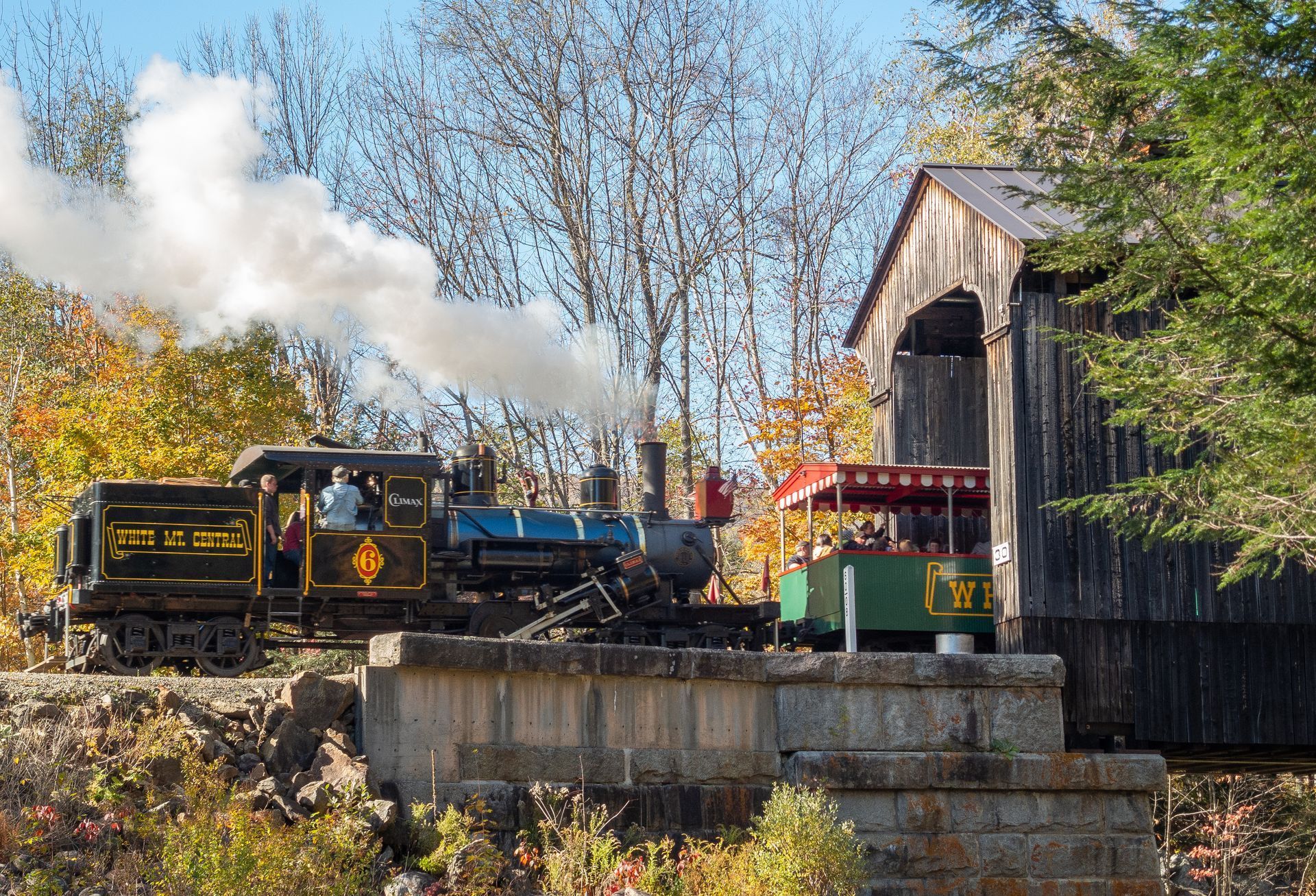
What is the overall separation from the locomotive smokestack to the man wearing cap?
12.8 feet

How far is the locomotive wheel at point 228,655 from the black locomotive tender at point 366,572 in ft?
0.05

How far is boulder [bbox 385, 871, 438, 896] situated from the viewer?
8422 millimetres

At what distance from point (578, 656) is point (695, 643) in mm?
6274

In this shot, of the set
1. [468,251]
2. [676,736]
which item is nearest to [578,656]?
[676,736]

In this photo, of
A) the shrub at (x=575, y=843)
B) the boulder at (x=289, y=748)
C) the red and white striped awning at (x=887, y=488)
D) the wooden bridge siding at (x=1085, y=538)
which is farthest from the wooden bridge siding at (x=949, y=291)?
the boulder at (x=289, y=748)

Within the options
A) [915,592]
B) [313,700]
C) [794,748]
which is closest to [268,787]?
[313,700]

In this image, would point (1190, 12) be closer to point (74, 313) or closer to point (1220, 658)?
point (1220, 658)

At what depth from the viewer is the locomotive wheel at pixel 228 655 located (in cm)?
1451

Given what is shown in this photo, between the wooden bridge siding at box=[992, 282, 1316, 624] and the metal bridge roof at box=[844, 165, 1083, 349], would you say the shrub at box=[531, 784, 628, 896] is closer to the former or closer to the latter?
the wooden bridge siding at box=[992, 282, 1316, 624]

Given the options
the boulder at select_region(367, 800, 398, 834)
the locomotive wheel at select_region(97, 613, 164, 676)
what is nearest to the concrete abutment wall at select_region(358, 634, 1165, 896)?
the boulder at select_region(367, 800, 398, 834)

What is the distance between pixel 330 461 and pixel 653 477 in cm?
424

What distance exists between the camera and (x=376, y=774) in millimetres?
9602

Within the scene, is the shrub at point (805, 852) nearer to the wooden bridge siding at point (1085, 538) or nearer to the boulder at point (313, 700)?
the boulder at point (313, 700)

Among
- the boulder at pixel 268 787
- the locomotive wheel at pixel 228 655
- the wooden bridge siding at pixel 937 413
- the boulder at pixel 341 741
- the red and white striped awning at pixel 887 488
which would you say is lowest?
the boulder at pixel 268 787
